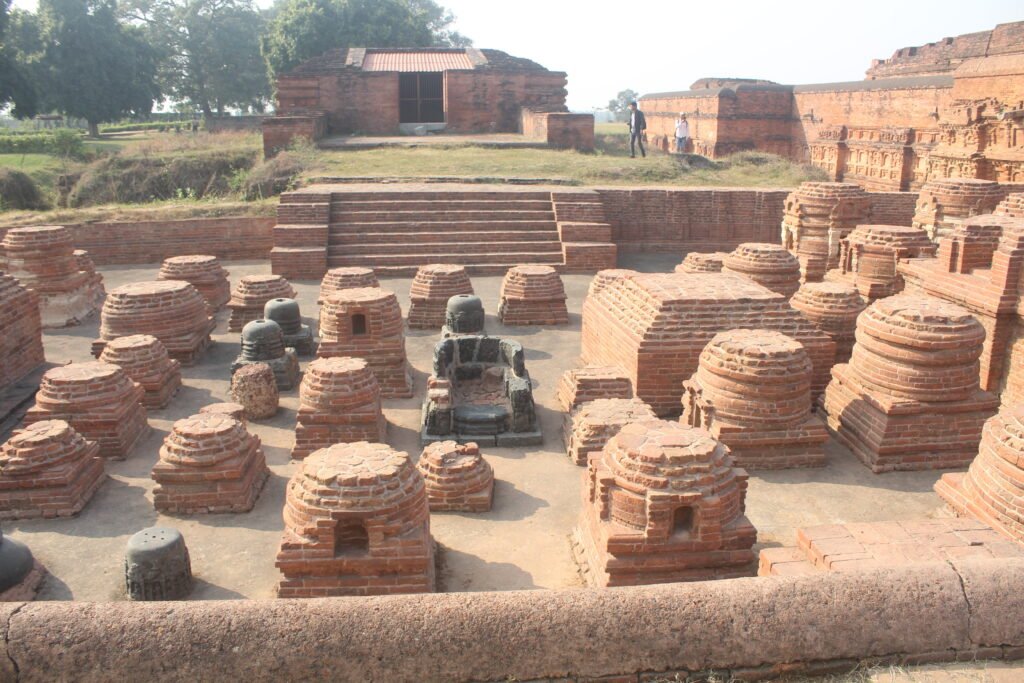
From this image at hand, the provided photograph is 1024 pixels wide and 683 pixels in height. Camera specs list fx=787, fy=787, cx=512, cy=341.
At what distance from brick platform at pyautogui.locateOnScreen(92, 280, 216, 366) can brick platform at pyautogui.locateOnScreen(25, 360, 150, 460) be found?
1.77 m

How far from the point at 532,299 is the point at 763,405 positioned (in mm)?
3970

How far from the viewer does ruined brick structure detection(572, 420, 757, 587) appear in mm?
3879

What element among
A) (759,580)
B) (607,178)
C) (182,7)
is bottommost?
(759,580)

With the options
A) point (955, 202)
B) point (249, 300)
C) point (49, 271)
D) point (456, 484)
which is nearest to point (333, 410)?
point (456, 484)

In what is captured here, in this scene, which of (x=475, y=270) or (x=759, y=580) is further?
(x=475, y=270)

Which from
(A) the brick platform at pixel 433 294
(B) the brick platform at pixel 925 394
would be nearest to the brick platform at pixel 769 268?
(B) the brick platform at pixel 925 394

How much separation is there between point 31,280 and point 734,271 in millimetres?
8051

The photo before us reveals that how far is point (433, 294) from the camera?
890 centimetres

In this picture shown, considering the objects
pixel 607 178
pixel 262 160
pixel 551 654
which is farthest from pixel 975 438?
pixel 262 160

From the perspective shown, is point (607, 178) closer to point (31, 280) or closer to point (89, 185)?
point (31, 280)

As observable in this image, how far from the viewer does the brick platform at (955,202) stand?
928cm

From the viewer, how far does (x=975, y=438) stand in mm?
5582

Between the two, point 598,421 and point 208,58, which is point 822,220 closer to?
point 598,421

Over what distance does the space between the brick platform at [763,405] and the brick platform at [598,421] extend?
1.66 feet
